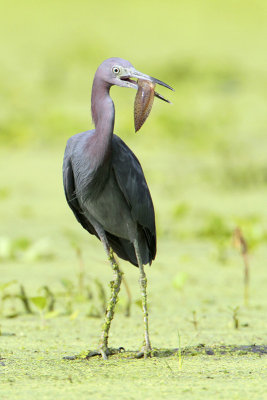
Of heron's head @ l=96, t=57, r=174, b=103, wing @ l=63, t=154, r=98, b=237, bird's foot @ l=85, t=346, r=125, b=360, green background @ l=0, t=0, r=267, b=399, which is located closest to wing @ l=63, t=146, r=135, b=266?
wing @ l=63, t=154, r=98, b=237

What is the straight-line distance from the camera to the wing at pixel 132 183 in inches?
122

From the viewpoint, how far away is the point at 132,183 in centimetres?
314

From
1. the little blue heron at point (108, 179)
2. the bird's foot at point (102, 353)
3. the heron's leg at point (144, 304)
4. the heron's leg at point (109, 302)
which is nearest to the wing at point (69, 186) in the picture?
the little blue heron at point (108, 179)

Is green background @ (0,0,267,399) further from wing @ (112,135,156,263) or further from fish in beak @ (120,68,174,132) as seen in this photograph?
fish in beak @ (120,68,174,132)

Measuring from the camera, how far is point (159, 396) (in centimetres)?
234

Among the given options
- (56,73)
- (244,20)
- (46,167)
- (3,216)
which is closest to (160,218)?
(3,216)

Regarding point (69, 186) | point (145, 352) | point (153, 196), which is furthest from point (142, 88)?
point (153, 196)

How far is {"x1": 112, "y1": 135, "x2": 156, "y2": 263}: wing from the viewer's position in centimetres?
311

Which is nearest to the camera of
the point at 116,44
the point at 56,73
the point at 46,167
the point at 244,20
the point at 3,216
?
the point at 3,216

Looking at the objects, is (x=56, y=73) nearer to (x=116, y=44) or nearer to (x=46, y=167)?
(x=116, y=44)

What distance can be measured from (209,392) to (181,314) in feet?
6.62

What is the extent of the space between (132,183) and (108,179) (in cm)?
10

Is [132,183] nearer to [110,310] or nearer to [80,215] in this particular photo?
[80,215]

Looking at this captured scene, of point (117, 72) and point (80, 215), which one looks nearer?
point (117, 72)
